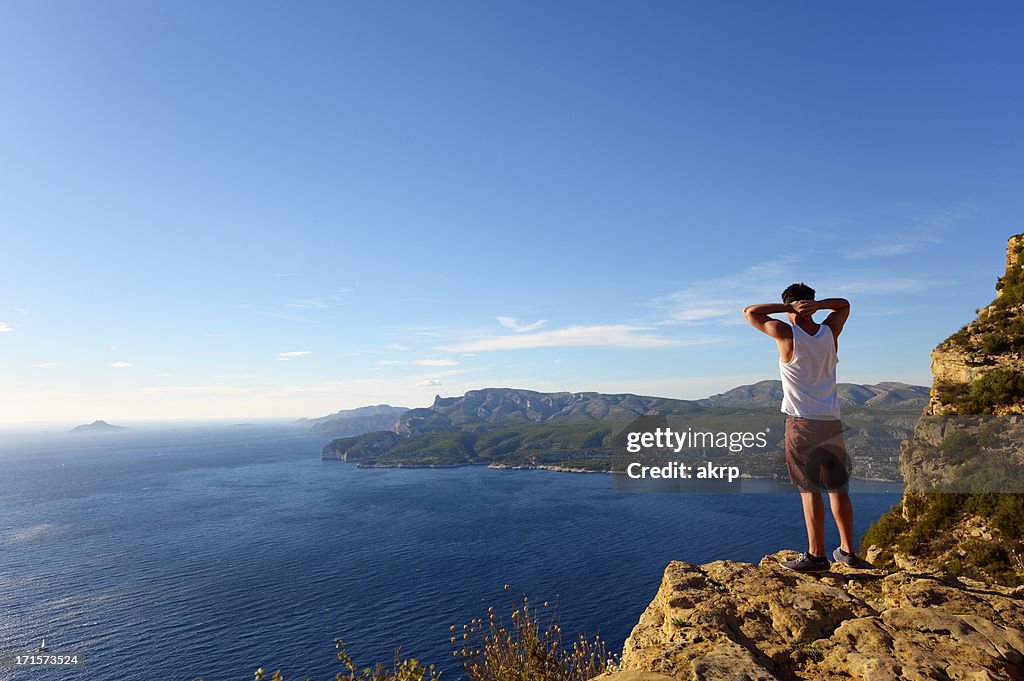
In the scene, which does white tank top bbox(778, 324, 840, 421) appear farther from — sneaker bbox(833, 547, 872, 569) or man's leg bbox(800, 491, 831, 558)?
sneaker bbox(833, 547, 872, 569)

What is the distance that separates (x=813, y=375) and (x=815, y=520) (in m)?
1.94

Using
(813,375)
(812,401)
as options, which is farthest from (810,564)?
(813,375)

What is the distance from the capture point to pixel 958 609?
571 cm

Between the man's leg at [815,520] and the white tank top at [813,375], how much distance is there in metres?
1.12

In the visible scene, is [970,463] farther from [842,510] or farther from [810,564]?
[810,564]

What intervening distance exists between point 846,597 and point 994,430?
33851 mm

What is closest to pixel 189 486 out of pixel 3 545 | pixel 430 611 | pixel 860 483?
pixel 3 545

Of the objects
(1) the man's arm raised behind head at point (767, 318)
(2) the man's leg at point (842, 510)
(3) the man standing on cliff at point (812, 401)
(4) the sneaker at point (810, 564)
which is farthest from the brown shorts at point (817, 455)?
(1) the man's arm raised behind head at point (767, 318)

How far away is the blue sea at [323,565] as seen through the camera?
56688mm

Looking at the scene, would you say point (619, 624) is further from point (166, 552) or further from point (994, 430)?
point (166, 552)

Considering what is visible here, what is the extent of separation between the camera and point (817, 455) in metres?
6.71

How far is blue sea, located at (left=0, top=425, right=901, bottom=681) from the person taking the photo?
56.7 m

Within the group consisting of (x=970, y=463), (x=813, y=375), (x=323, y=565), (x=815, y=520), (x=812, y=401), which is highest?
(x=813, y=375)

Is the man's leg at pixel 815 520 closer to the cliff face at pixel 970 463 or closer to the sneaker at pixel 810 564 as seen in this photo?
the sneaker at pixel 810 564
